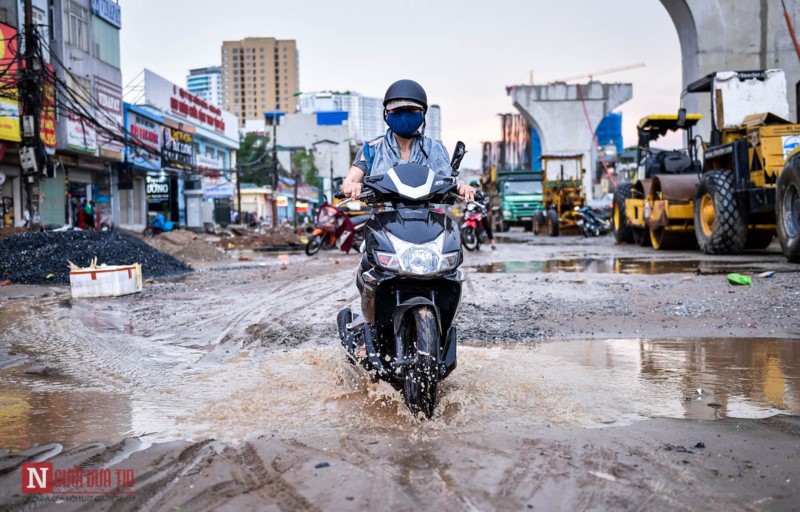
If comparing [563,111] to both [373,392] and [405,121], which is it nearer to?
[405,121]

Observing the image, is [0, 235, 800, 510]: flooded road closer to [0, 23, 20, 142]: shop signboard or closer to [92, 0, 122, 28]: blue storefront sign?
[0, 23, 20, 142]: shop signboard

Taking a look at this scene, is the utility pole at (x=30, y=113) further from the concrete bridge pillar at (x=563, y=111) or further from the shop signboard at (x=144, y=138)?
the concrete bridge pillar at (x=563, y=111)

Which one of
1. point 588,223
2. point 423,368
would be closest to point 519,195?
point 588,223

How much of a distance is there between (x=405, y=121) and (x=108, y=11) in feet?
106

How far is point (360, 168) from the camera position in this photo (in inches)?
191

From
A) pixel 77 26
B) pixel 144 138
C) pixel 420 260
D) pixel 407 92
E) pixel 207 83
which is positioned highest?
pixel 207 83

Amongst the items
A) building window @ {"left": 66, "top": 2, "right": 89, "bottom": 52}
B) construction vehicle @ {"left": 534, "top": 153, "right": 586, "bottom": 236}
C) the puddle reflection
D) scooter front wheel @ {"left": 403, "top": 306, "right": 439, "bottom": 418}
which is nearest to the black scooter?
scooter front wheel @ {"left": 403, "top": 306, "right": 439, "bottom": 418}

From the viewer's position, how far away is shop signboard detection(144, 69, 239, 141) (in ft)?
128

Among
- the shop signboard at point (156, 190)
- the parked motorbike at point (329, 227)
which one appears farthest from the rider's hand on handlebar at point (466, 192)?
the shop signboard at point (156, 190)

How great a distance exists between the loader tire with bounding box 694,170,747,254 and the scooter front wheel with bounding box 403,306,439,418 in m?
11.6

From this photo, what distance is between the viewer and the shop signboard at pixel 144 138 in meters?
33.9

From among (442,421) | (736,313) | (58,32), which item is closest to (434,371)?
(442,421)

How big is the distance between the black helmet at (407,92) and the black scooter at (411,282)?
56 cm

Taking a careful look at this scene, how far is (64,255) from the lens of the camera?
45.1ft
